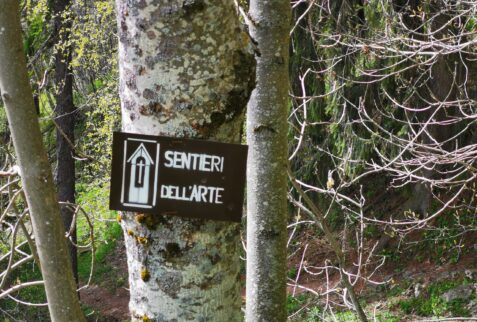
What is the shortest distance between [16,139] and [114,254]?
14264 millimetres

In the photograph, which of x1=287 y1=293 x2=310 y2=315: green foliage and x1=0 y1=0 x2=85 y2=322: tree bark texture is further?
x1=287 y1=293 x2=310 y2=315: green foliage

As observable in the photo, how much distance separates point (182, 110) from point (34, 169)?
0.53 m

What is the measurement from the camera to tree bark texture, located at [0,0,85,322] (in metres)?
1.68

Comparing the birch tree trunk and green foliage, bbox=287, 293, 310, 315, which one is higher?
the birch tree trunk

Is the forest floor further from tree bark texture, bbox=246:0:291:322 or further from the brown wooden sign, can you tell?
the brown wooden sign

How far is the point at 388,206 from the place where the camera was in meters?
11.4

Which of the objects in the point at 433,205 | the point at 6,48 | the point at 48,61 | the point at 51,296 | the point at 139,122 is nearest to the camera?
the point at 139,122

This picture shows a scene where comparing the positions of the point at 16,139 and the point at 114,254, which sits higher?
the point at 16,139

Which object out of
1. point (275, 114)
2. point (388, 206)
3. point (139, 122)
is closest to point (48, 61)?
point (388, 206)

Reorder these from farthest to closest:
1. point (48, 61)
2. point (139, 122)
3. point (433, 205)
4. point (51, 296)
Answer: point (48, 61) < point (433, 205) < point (51, 296) < point (139, 122)

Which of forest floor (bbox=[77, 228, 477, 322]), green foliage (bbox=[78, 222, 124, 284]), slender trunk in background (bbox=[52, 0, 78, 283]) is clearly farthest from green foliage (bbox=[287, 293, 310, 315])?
green foliage (bbox=[78, 222, 124, 284])

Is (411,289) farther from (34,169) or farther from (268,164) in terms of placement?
(34,169)

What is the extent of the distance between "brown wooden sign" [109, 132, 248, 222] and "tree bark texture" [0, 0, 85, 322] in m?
0.31

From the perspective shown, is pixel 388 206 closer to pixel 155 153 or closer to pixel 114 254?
pixel 114 254
